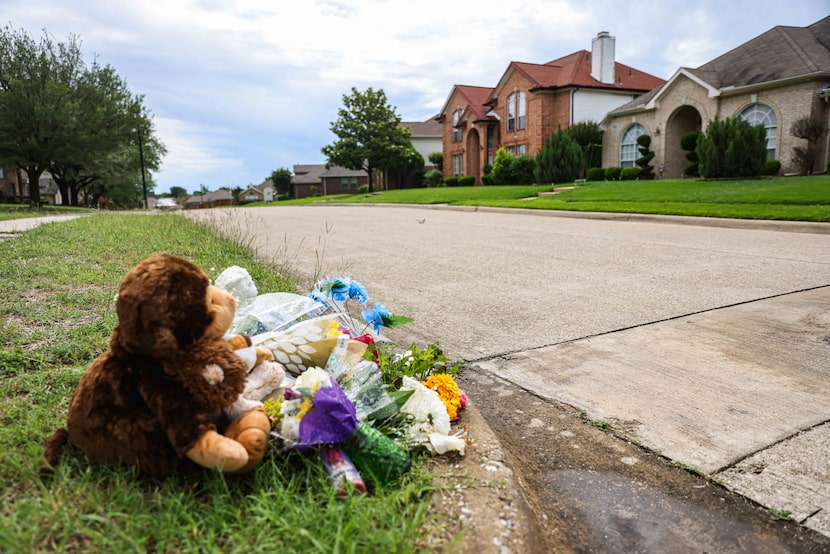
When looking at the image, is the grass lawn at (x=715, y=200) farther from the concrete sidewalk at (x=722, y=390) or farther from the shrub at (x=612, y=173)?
the shrub at (x=612, y=173)

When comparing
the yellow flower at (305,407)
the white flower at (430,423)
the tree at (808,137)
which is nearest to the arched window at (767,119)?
the tree at (808,137)

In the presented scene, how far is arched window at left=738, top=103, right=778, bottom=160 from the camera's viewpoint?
24219 millimetres

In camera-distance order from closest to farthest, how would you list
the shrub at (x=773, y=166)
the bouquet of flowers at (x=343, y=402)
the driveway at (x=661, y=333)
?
1. the bouquet of flowers at (x=343, y=402)
2. the driveway at (x=661, y=333)
3. the shrub at (x=773, y=166)

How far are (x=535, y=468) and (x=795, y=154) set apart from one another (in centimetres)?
2592

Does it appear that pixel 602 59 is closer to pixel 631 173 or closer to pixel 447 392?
pixel 631 173

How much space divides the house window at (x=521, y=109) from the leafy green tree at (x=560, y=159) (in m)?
12.2

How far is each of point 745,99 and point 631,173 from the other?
19.0ft

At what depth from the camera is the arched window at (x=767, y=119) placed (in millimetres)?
24219

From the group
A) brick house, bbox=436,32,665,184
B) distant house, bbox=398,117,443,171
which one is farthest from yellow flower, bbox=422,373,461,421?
distant house, bbox=398,117,443,171

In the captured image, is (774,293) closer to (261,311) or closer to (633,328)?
(633,328)

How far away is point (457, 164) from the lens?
46.4m

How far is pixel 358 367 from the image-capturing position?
7.80 feet

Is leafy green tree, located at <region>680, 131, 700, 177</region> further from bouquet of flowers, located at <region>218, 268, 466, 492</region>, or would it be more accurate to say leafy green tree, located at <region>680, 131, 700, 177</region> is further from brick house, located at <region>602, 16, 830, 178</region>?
bouquet of flowers, located at <region>218, 268, 466, 492</region>

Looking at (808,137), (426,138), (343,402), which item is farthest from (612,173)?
(426,138)
